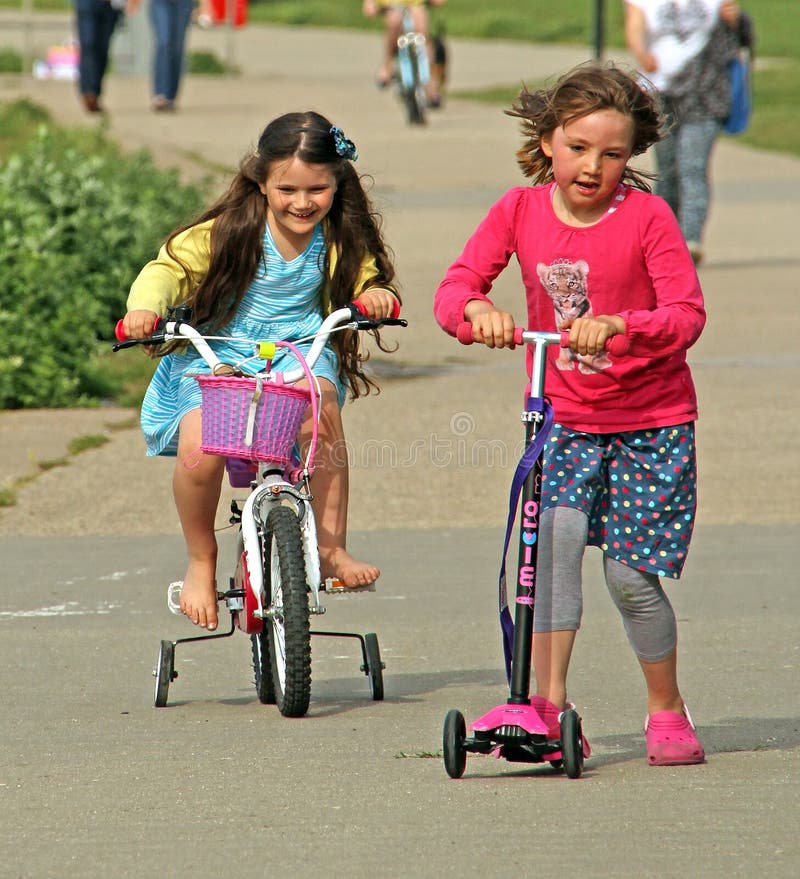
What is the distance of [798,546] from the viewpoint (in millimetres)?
7164

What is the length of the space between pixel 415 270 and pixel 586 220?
29.5 ft

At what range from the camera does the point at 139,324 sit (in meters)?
4.91

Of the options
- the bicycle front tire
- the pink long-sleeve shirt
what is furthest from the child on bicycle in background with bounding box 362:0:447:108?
the pink long-sleeve shirt

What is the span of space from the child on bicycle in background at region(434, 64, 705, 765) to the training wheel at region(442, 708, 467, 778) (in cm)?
23

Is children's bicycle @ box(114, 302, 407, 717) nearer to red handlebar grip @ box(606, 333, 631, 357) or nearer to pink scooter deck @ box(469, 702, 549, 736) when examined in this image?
pink scooter deck @ box(469, 702, 549, 736)

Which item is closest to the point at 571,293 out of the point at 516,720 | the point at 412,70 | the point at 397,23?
the point at 516,720

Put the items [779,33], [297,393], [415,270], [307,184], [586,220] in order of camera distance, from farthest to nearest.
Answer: [779,33] → [415,270] → [307,184] → [297,393] → [586,220]

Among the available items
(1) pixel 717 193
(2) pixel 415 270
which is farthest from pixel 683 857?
(1) pixel 717 193

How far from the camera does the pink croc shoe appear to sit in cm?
439

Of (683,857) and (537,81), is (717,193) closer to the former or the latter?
(537,81)

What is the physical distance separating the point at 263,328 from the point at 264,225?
0.29 meters

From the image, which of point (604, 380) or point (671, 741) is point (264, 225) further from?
point (671, 741)

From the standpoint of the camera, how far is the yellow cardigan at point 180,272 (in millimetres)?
5086

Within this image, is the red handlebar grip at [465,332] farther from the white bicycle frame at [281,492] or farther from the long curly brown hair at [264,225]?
the long curly brown hair at [264,225]
